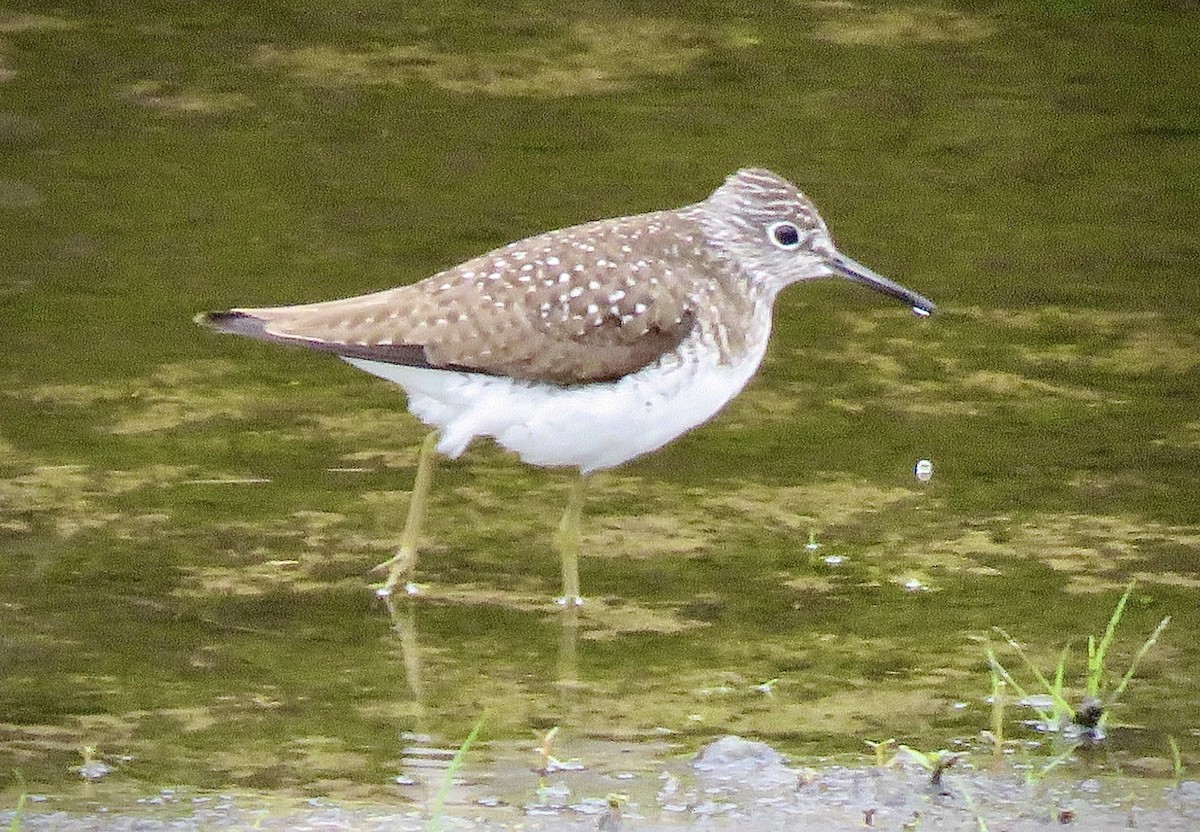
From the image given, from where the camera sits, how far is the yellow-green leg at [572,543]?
6227mm

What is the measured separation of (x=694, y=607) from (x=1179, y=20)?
6.40 metres

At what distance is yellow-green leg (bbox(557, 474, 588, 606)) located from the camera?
20.4 ft

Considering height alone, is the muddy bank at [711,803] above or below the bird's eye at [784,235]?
below

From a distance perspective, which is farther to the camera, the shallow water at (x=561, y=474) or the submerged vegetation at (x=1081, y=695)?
the shallow water at (x=561, y=474)

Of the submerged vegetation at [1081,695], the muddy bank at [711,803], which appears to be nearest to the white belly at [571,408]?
the submerged vegetation at [1081,695]

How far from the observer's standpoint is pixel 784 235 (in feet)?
22.7

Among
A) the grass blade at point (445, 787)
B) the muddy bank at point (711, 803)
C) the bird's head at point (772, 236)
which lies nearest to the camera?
the grass blade at point (445, 787)

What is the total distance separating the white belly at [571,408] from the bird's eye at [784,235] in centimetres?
60

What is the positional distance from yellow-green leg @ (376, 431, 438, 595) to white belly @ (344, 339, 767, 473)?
66mm

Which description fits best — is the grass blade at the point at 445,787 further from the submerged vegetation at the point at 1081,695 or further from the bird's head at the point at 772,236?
the bird's head at the point at 772,236

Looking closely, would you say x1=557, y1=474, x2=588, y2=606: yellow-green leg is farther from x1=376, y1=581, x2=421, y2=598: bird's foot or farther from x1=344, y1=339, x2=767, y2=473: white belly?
x1=376, y1=581, x2=421, y2=598: bird's foot

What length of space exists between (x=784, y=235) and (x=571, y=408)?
103 centimetres

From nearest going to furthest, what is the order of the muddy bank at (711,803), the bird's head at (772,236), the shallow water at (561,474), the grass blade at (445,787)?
1. the grass blade at (445,787)
2. the muddy bank at (711,803)
3. the shallow water at (561,474)
4. the bird's head at (772,236)

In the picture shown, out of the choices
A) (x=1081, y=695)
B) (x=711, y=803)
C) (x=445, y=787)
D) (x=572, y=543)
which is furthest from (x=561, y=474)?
(x=445, y=787)
